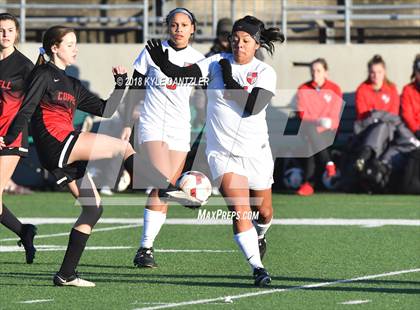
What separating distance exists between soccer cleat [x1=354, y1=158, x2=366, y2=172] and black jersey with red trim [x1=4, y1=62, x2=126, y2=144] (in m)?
7.62

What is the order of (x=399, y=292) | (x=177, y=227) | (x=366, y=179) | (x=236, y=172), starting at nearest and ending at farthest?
(x=399, y=292)
(x=236, y=172)
(x=177, y=227)
(x=366, y=179)

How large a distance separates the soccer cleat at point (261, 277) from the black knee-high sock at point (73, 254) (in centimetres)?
121

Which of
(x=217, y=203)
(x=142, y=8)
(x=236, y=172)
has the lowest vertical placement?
(x=217, y=203)

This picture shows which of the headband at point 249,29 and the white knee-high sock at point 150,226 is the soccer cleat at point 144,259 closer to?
the white knee-high sock at point 150,226

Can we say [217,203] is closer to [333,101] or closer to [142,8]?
[333,101]

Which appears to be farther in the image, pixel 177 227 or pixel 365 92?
pixel 365 92

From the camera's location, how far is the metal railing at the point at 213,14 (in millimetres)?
17578

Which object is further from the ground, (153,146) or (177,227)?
(153,146)

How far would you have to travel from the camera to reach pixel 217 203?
14484 millimetres

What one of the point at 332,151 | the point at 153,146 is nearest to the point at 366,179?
the point at 332,151

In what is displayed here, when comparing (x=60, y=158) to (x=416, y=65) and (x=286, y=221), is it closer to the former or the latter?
(x=286, y=221)

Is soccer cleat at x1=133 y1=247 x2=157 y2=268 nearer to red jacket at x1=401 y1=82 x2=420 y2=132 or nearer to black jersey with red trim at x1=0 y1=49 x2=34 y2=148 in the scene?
black jersey with red trim at x1=0 y1=49 x2=34 y2=148

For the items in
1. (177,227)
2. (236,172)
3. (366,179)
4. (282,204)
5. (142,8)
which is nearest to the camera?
(236,172)

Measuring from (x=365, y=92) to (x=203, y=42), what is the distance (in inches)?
129
